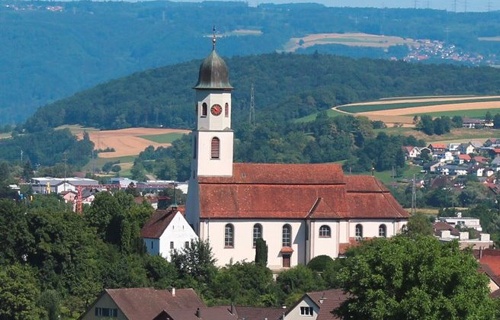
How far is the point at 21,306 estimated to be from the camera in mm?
59781

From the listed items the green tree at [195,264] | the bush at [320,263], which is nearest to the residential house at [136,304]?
the green tree at [195,264]

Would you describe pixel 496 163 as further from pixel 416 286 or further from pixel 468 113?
pixel 416 286

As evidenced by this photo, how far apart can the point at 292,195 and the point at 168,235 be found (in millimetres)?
5731

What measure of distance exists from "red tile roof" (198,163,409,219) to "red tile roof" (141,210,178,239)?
134cm

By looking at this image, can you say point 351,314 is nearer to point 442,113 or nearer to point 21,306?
point 21,306

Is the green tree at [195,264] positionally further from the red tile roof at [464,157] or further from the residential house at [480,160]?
the residential house at [480,160]

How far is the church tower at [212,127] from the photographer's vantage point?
74.9 metres

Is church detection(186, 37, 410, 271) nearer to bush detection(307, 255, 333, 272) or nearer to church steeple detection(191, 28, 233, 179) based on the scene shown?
church steeple detection(191, 28, 233, 179)

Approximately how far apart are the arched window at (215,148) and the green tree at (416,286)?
29446 millimetres

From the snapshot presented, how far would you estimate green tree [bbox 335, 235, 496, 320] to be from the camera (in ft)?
144

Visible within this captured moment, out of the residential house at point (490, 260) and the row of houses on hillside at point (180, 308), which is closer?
the row of houses on hillside at point (180, 308)

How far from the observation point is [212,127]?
7544 centimetres

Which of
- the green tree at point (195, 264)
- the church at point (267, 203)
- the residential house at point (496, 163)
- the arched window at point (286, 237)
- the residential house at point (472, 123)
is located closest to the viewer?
the green tree at point (195, 264)

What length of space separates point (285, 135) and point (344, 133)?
6.99 m
